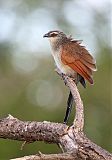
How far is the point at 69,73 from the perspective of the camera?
13.3ft

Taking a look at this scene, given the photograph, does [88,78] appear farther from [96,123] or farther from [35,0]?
[35,0]

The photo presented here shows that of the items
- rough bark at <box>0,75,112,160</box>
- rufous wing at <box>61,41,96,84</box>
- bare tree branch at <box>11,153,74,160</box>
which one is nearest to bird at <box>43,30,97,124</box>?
rufous wing at <box>61,41,96,84</box>

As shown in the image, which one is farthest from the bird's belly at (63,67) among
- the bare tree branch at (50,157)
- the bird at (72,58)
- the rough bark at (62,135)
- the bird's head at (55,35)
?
the bare tree branch at (50,157)

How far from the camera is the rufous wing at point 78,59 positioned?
3.88 metres

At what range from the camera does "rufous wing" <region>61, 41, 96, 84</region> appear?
3885 mm

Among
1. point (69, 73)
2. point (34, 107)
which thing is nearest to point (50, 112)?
point (34, 107)

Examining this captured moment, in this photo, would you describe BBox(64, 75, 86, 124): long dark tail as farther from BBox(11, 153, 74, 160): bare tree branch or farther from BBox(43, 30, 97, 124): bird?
BBox(11, 153, 74, 160): bare tree branch

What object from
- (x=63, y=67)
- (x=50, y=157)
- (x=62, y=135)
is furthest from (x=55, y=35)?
(x=50, y=157)

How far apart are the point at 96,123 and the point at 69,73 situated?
853 cm

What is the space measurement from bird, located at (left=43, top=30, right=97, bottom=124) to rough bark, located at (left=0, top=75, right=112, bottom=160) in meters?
0.56

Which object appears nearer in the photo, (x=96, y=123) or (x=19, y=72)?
(x=96, y=123)

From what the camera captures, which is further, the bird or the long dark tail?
the bird

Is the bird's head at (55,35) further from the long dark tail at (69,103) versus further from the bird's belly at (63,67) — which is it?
the long dark tail at (69,103)

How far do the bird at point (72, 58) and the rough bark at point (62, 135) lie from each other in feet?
1.84
